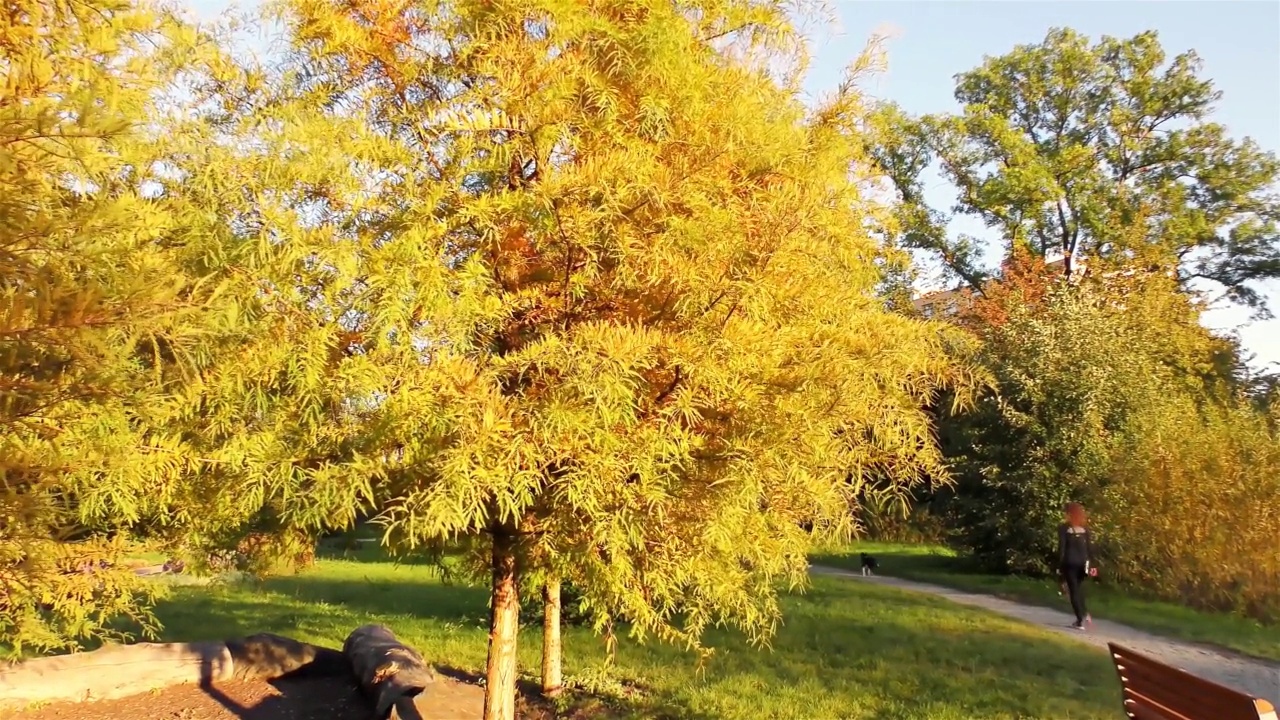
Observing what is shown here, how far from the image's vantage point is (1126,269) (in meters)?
23.2

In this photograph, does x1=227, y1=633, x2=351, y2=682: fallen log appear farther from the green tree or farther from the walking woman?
the green tree

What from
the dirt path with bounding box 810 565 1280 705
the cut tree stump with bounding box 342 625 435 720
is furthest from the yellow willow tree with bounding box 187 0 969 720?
the dirt path with bounding box 810 565 1280 705

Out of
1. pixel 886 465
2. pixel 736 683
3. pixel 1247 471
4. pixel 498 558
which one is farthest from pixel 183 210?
pixel 1247 471

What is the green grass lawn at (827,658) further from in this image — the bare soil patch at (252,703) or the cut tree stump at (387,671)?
the bare soil patch at (252,703)

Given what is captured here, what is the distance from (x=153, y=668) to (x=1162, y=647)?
10086 mm

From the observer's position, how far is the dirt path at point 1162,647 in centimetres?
816

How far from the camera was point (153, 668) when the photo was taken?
348 inches

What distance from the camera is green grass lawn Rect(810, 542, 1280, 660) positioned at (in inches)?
408

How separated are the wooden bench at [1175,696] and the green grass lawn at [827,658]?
1.52m

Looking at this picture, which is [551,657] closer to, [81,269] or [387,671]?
[387,671]

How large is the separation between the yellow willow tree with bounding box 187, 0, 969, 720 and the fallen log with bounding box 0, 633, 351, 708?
529 cm

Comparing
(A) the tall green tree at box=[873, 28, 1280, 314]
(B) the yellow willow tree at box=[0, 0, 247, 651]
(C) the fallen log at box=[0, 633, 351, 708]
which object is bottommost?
(C) the fallen log at box=[0, 633, 351, 708]

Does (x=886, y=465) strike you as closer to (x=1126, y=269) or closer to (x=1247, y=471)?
(x=1247, y=471)

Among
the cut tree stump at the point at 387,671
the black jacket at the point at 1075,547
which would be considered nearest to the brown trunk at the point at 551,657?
the cut tree stump at the point at 387,671
